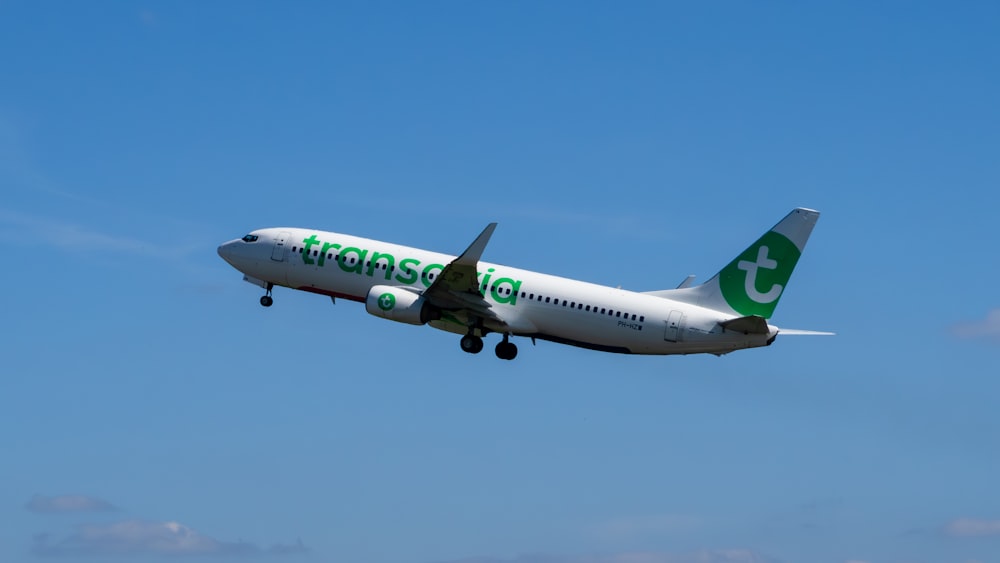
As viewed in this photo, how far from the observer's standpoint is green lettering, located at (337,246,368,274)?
71.8 metres

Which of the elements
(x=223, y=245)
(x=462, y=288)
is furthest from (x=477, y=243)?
(x=223, y=245)

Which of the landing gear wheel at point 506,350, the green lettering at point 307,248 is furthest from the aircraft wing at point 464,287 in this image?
the green lettering at point 307,248

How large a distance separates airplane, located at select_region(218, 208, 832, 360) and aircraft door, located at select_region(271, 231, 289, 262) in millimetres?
435

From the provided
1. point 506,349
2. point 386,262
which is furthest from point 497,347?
point 386,262

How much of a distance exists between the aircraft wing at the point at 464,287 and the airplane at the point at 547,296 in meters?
0.05

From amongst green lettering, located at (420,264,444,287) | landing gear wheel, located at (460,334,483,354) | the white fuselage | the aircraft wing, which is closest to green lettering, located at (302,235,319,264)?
the white fuselage

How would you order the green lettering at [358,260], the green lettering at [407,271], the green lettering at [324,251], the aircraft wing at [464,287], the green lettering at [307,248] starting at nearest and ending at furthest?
→ the aircraft wing at [464,287] < the green lettering at [407,271] < the green lettering at [358,260] < the green lettering at [324,251] < the green lettering at [307,248]

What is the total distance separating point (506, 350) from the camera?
72.0 metres

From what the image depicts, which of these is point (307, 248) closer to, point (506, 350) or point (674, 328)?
point (506, 350)

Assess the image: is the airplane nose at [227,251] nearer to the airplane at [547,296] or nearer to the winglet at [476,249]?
the airplane at [547,296]

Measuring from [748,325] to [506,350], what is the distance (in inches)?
558

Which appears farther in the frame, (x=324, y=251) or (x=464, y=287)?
(x=324, y=251)

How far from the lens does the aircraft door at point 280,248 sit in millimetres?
74688

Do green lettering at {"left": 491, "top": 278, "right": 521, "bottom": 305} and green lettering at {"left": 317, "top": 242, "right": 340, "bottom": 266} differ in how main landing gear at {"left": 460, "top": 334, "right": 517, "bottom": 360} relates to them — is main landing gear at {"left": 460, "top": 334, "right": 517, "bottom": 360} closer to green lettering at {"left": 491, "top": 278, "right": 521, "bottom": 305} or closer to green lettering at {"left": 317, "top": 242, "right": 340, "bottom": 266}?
green lettering at {"left": 491, "top": 278, "right": 521, "bottom": 305}
